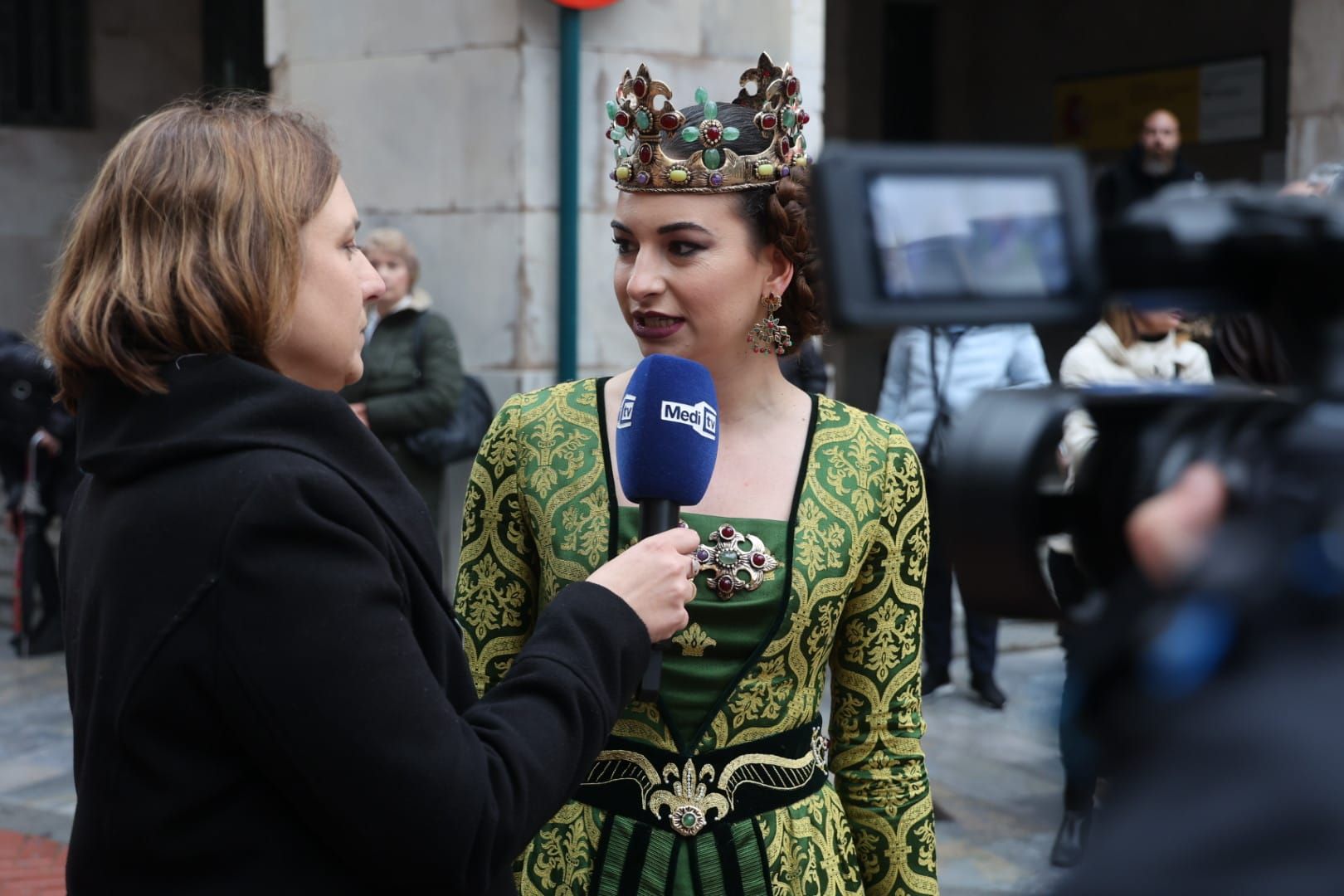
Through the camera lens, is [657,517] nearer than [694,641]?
Yes

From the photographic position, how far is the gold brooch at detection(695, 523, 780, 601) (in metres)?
2.24

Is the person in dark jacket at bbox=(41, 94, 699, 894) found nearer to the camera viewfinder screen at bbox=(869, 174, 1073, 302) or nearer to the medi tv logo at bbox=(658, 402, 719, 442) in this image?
the medi tv logo at bbox=(658, 402, 719, 442)

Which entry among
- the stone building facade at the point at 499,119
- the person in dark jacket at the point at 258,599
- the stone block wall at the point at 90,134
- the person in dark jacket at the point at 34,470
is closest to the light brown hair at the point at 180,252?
the person in dark jacket at the point at 258,599

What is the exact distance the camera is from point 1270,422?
918 mm

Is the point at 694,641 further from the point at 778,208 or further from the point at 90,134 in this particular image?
the point at 90,134

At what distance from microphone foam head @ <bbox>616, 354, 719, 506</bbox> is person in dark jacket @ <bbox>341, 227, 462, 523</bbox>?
14.4 ft

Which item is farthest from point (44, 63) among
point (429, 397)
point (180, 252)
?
point (180, 252)

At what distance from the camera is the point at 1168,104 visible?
1198cm

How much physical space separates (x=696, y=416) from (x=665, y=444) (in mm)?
72

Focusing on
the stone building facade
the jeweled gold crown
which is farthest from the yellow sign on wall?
the jeweled gold crown

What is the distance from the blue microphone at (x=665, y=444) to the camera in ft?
6.72

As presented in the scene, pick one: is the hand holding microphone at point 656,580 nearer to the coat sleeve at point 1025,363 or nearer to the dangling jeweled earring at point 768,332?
the dangling jeweled earring at point 768,332

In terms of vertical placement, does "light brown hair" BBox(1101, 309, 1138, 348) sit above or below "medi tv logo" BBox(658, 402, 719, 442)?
below

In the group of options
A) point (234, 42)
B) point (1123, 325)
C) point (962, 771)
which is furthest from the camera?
point (234, 42)
